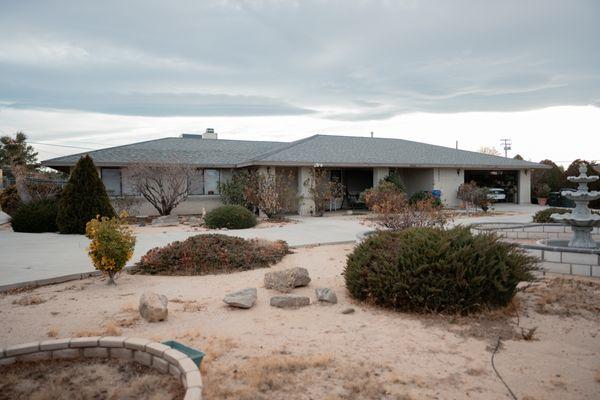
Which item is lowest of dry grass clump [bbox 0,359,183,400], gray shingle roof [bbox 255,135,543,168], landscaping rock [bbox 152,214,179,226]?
dry grass clump [bbox 0,359,183,400]

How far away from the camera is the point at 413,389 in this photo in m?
3.84

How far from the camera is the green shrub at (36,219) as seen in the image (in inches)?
634

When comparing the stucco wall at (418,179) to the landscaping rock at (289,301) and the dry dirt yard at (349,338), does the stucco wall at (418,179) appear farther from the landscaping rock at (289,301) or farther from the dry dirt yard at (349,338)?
the landscaping rock at (289,301)

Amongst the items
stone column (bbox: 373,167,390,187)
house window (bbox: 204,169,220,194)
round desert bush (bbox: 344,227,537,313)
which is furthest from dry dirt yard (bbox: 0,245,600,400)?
stone column (bbox: 373,167,390,187)

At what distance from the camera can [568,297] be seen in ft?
21.9

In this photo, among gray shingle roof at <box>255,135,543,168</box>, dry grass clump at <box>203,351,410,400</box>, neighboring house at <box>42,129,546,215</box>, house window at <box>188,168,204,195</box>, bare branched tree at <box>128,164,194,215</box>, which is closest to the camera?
dry grass clump at <box>203,351,410,400</box>

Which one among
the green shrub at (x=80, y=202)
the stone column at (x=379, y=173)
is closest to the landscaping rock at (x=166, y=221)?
the green shrub at (x=80, y=202)

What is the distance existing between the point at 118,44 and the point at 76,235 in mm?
6294

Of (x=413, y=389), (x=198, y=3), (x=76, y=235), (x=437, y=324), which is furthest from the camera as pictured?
(x=76, y=235)

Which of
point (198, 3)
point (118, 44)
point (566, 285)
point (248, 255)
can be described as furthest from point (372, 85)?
point (566, 285)

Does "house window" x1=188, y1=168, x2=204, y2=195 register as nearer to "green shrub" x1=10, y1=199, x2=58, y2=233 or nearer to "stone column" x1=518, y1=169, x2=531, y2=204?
"green shrub" x1=10, y1=199, x2=58, y2=233

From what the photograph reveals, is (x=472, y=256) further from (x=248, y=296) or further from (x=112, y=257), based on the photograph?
(x=112, y=257)

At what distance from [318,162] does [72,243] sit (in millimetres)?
11673

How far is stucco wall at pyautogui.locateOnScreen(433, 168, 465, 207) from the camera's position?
997 inches
